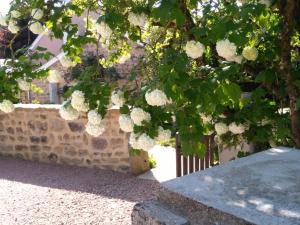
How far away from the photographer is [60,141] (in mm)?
7211

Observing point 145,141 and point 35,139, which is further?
point 35,139

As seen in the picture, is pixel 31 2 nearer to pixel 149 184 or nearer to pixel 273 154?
pixel 273 154

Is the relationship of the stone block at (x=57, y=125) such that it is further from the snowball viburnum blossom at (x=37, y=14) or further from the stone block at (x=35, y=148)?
the snowball viburnum blossom at (x=37, y=14)

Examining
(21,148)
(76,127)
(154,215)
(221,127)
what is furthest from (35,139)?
(154,215)

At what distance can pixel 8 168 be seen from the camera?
7.37 metres

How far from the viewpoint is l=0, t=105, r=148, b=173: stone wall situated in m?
6.55

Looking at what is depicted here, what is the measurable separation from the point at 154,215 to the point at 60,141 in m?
5.84

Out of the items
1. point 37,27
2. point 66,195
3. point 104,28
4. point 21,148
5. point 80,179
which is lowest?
point 66,195

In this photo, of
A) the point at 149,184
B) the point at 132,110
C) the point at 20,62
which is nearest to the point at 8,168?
the point at 149,184

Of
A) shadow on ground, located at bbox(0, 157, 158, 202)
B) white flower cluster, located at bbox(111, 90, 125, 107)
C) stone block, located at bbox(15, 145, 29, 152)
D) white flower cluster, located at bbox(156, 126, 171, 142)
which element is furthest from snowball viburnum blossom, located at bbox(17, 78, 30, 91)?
stone block, located at bbox(15, 145, 29, 152)

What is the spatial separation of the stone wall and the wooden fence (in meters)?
1.06

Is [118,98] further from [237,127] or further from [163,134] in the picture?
[237,127]

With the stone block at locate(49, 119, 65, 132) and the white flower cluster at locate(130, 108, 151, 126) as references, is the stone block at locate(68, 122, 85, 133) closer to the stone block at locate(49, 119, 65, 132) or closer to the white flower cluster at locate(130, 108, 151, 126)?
the stone block at locate(49, 119, 65, 132)

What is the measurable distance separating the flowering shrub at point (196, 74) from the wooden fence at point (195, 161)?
5.10ft
